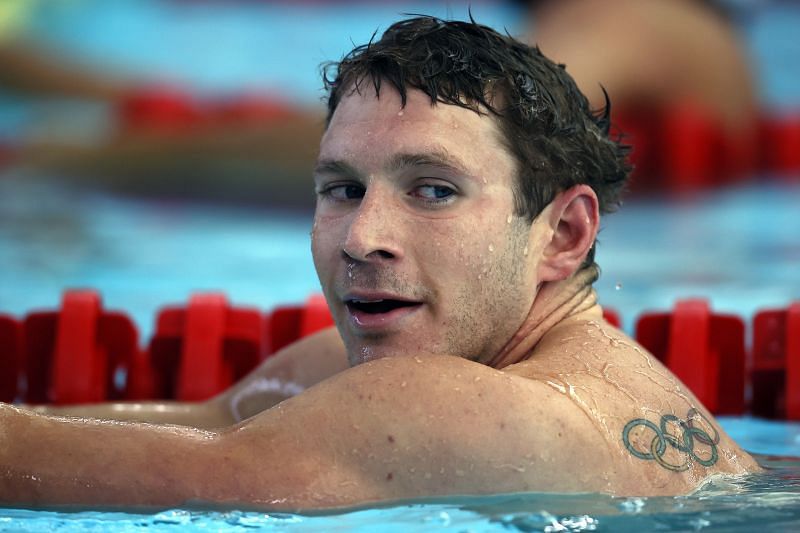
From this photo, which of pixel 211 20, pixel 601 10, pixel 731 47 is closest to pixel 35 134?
pixel 211 20

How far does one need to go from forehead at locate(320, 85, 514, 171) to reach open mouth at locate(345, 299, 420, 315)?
30 centimetres

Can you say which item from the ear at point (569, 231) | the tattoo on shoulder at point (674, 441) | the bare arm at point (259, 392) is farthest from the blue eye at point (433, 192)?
the bare arm at point (259, 392)

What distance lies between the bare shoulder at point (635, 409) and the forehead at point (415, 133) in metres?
0.44

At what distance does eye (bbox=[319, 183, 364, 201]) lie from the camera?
8.34 ft

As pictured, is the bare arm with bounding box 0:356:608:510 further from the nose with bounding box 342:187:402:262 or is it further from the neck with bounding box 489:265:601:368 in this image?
the neck with bounding box 489:265:601:368

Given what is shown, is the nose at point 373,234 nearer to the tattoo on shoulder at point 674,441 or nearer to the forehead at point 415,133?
the forehead at point 415,133

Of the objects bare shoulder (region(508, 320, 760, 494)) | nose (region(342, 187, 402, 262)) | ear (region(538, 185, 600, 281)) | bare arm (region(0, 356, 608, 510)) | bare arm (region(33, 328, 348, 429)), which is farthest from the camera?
bare arm (region(33, 328, 348, 429))

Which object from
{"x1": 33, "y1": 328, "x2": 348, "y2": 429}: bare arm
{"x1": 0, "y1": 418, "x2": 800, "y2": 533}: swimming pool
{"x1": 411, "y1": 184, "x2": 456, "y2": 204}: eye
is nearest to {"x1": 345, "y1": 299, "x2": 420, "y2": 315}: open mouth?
{"x1": 411, "y1": 184, "x2": 456, "y2": 204}: eye

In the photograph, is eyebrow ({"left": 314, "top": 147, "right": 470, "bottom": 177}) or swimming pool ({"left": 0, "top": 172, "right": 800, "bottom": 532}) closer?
swimming pool ({"left": 0, "top": 172, "right": 800, "bottom": 532})

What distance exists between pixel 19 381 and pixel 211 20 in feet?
46.7

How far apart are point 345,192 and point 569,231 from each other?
54 centimetres

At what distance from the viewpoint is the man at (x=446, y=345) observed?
208 cm

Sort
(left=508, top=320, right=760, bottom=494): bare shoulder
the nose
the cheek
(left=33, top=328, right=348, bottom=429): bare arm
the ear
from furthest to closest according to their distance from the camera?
1. (left=33, top=328, right=348, bottom=429): bare arm
2. the ear
3. the cheek
4. the nose
5. (left=508, top=320, right=760, bottom=494): bare shoulder

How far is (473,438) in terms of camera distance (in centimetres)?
207
